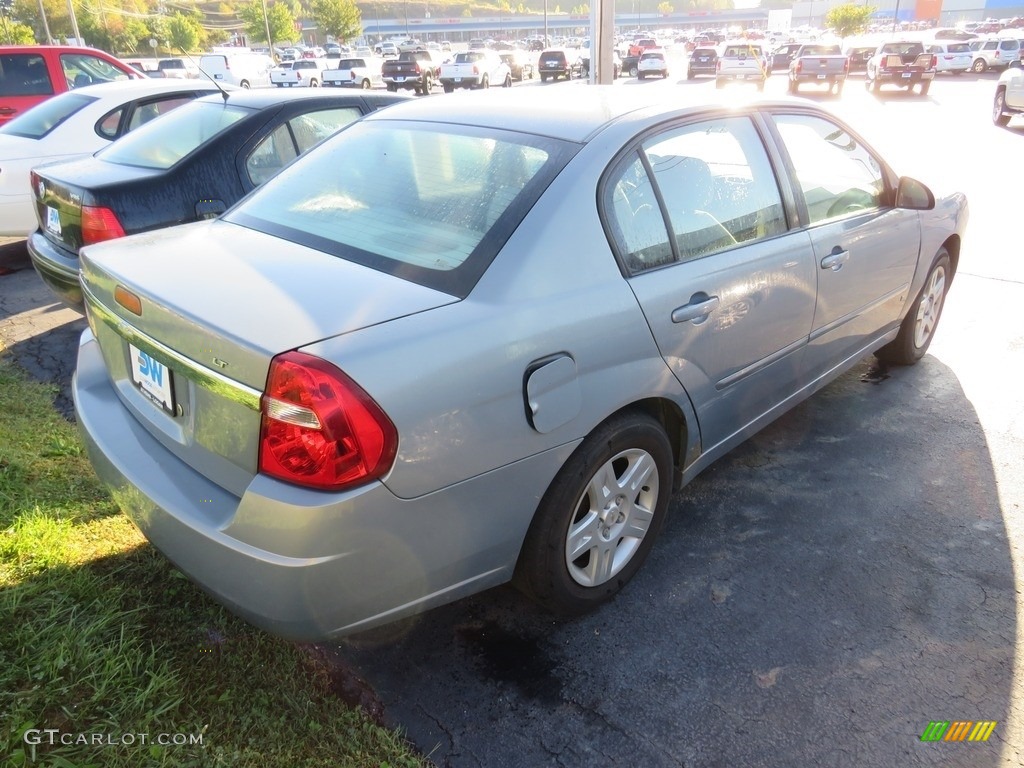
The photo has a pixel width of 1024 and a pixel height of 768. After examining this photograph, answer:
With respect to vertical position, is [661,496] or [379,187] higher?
[379,187]

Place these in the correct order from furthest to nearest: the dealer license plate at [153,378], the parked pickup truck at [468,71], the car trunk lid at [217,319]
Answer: the parked pickup truck at [468,71] → the dealer license plate at [153,378] → the car trunk lid at [217,319]

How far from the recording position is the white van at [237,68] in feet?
98.5

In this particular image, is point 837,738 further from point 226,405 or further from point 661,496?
point 226,405

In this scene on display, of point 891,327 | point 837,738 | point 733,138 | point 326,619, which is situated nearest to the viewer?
point 326,619

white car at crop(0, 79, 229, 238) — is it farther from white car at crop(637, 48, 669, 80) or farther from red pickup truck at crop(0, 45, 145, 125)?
white car at crop(637, 48, 669, 80)

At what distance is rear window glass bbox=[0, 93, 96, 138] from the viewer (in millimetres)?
6609

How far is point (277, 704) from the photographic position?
2.23 meters

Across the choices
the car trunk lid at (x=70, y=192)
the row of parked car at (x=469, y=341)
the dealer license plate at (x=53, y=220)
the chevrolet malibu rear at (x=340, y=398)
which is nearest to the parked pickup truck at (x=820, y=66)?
the row of parked car at (x=469, y=341)

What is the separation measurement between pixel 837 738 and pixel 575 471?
104cm

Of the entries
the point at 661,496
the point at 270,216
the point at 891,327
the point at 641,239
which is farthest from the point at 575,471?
the point at 891,327

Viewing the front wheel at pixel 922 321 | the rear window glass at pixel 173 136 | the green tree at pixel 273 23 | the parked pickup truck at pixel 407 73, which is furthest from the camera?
the green tree at pixel 273 23

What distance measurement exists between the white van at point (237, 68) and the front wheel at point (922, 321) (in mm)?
26394

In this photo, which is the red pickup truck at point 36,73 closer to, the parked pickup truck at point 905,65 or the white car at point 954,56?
the parked pickup truck at point 905,65

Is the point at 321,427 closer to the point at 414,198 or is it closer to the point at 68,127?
the point at 414,198
